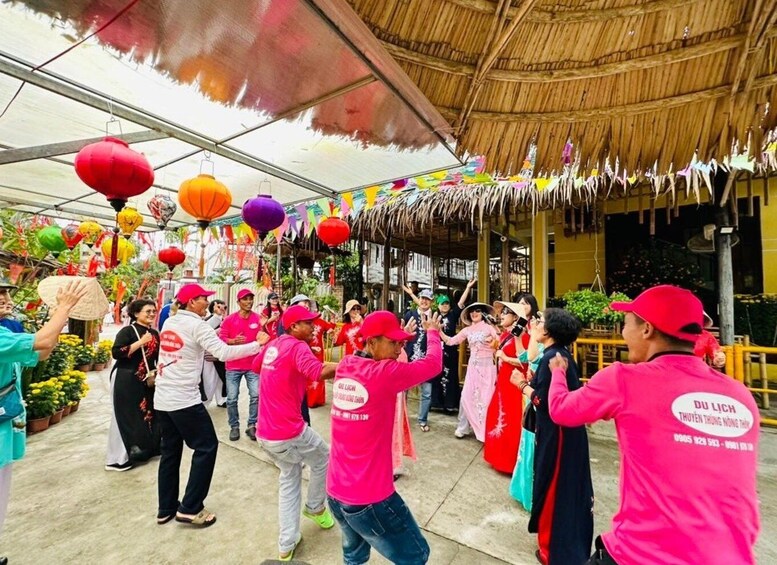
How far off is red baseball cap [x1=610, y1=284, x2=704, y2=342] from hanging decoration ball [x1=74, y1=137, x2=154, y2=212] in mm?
2852

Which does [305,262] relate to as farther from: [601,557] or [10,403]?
[601,557]

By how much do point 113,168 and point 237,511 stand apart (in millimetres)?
2783

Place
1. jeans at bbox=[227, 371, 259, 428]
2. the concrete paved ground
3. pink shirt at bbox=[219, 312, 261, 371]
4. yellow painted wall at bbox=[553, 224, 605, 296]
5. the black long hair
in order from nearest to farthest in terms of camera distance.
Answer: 1. the concrete paved ground
2. the black long hair
3. jeans at bbox=[227, 371, 259, 428]
4. pink shirt at bbox=[219, 312, 261, 371]
5. yellow painted wall at bbox=[553, 224, 605, 296]

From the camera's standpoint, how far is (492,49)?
5.82ft

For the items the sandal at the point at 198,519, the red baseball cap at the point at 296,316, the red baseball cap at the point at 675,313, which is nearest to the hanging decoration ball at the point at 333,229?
the red baseball cap at the point at 296,316

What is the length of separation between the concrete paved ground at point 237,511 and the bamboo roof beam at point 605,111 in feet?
9.61

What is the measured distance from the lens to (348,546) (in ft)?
6.08

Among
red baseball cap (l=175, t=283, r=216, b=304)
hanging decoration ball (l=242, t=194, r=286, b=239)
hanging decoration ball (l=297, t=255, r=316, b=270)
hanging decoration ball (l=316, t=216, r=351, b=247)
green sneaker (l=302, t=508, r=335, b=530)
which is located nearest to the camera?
green sneaker (l=302, t=508, r=335, b=530)

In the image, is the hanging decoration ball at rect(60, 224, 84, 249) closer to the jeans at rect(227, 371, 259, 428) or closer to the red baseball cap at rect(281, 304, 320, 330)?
the jeans at rect(227, 371, 259, 428)

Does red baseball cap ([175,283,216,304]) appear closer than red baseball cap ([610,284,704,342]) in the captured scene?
No

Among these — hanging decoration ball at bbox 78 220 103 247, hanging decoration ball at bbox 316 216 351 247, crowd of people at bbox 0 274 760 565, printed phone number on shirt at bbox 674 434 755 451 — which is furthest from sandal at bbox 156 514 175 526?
hanging decoration ball at bbox 78 220 103 247

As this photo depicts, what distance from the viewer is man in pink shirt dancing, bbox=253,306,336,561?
96.4 inches

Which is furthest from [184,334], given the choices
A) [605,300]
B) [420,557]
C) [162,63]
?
[605,300]

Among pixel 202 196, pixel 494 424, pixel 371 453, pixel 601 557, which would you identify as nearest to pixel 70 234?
pixel 202 196
